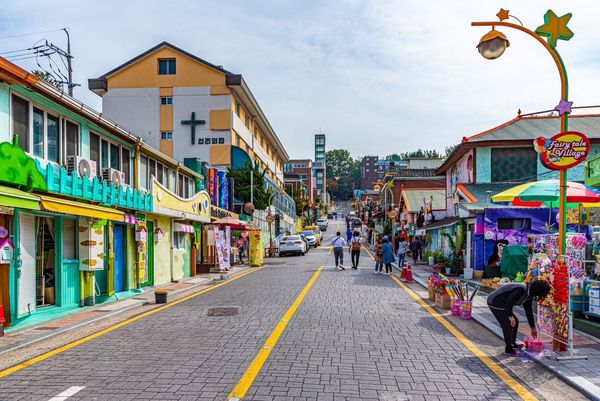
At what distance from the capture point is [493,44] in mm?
9195

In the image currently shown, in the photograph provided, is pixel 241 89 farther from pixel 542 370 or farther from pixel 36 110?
pixel 542 370

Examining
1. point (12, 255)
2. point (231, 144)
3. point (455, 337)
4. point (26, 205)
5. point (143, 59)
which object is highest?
point (143, 59)

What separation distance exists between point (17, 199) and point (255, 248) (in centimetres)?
2058

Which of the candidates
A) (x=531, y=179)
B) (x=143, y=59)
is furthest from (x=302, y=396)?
(x=143, y=59)

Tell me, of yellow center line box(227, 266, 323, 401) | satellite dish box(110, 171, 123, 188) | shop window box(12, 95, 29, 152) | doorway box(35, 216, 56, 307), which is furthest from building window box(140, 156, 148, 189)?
yellow center line box(227, 266, 323, 401)

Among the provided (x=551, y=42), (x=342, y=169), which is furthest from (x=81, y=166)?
(x=342, y=169)

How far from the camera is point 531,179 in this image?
2467 centimetres

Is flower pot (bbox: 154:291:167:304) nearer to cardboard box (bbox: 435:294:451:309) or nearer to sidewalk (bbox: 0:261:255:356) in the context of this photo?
sidewalk (bbox: 0:261:255:356)

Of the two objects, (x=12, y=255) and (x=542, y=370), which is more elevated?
(x=12, y=255)

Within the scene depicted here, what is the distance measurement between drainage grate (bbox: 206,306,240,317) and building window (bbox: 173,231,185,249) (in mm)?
9594

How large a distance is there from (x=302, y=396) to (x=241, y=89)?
39.1m

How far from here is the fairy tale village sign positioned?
29.0 feet

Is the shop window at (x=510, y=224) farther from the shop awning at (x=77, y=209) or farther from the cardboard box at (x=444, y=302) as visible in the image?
the shop awning at (x=77, y=209)

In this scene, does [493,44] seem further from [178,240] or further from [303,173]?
[303,173]
